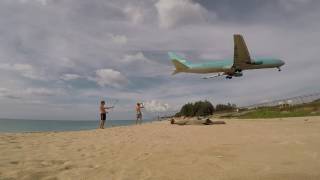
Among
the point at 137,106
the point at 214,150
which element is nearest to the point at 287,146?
the point at 214,150

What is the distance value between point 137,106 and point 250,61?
1469cm

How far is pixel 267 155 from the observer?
8.02 metres

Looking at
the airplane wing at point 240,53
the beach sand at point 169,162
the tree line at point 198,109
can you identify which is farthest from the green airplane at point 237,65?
the tree line at point 198,109

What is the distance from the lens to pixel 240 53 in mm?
32344

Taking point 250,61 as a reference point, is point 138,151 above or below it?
below

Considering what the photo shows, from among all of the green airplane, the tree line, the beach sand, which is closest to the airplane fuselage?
the green airplane

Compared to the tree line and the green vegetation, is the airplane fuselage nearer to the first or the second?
the green vegetation

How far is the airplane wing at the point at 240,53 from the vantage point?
99.9 feet

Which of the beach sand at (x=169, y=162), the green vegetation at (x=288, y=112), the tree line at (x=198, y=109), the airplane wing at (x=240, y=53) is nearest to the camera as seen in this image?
the beach sand at (x=169, y=162)

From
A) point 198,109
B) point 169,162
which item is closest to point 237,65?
point 169,162

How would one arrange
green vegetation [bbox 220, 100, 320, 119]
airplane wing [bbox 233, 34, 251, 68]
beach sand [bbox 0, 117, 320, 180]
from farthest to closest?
green vegetation [bbox 220, 100, 320, 119], airplane wing [bbox 233, 34, 251, 68], beach sand [bbox 0, 117, 320, 180]

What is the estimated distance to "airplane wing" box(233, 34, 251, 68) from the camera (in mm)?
30452

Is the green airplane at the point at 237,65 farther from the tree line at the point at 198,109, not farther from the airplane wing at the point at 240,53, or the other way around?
the tree line at the point at 198,109

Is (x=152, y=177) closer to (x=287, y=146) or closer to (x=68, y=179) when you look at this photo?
(x=68, y=179)
